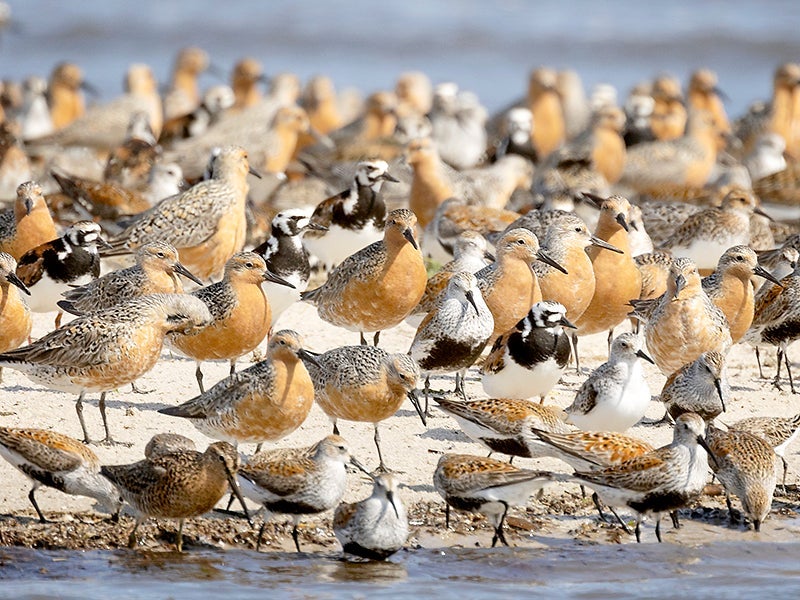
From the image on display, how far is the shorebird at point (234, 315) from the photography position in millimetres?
10914

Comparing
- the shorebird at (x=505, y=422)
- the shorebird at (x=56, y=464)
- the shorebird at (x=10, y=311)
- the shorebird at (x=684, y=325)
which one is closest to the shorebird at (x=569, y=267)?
the shorebird at (x=684, y=325)

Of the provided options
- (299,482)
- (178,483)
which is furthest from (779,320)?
(178,483)

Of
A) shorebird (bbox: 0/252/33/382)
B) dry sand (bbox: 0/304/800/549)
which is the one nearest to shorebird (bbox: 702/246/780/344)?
dry sand (bbox: 0/304/800/549)

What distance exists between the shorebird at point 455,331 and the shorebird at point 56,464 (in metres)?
2.87

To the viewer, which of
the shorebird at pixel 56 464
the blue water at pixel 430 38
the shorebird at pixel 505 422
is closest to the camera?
the shorebird at pixel 56 464

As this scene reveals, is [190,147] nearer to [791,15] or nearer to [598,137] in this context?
[598,137]

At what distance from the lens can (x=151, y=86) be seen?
30.4m

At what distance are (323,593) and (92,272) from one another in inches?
209

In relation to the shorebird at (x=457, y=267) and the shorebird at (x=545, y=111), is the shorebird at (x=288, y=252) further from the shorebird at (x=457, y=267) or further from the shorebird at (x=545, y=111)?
the shorebird at (x=545, y=111)

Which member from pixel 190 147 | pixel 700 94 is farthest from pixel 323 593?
pixel 700 94

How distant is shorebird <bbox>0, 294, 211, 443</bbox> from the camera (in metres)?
9.82

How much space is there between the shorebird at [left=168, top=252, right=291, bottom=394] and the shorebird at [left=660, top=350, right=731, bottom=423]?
3049mm

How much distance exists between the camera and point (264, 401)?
9375mm

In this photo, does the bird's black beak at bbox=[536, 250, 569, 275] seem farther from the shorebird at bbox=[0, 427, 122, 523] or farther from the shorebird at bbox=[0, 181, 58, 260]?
the shorebird at bbox=[0, 181, 58, 260]
